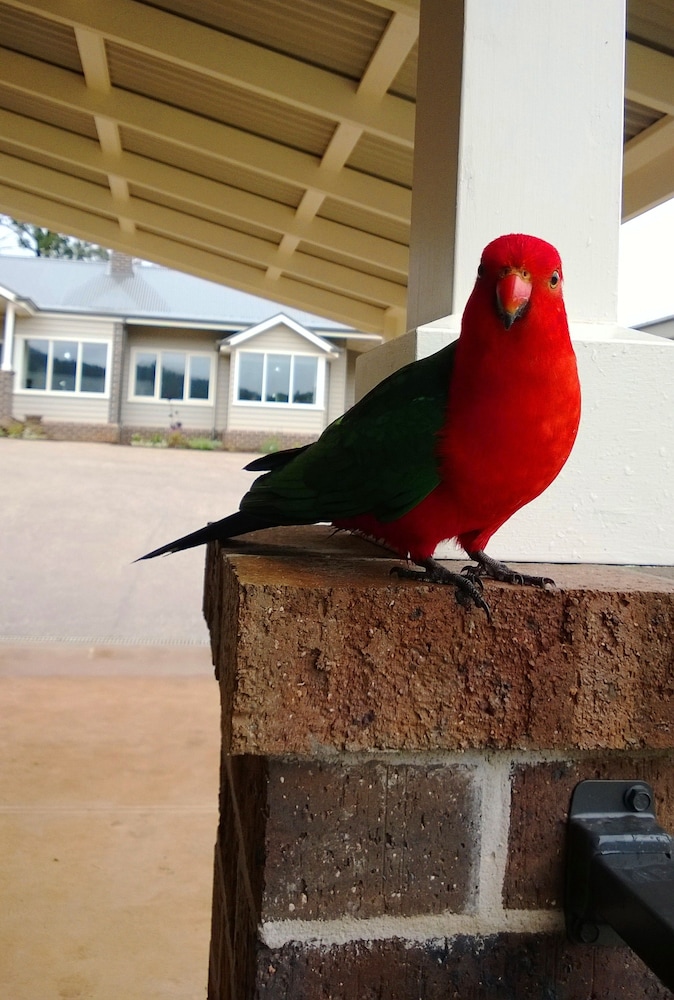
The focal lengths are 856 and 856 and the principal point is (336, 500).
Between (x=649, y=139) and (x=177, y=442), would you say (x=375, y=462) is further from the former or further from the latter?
(x=177, y=442)

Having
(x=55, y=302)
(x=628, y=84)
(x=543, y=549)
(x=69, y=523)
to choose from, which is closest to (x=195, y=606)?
(x=69, y=523)

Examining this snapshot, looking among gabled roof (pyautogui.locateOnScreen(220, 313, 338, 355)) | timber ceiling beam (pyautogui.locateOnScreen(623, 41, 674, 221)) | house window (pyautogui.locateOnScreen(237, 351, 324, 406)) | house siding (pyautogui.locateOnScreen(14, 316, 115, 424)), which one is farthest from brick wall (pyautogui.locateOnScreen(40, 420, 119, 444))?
timber ceiling beam (pyautogui.locateOnScreen(623, 41, 674, 221))

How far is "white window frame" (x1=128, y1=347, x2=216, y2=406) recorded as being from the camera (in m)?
24.0

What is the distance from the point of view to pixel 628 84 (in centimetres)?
260

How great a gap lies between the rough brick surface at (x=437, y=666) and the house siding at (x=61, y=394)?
23.6 m

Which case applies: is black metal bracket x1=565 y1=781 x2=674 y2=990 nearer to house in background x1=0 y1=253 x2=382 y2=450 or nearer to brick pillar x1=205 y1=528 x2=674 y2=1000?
brick pillar x1=205 y1=528 x2=674 y2=1000

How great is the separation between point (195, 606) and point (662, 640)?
6475 mm

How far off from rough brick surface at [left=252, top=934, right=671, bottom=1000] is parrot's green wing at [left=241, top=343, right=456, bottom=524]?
1.35ft

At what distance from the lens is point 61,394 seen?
922 inches

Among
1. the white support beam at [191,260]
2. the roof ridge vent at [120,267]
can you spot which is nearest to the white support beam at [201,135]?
the white support beam at [191,260]

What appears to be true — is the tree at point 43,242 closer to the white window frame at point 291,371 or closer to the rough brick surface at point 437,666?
the white window frame at point 291,371

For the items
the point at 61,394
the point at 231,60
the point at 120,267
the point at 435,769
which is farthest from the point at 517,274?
the point at 120,267

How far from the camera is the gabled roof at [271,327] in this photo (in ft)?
77.8

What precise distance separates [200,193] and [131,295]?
21417 mm
